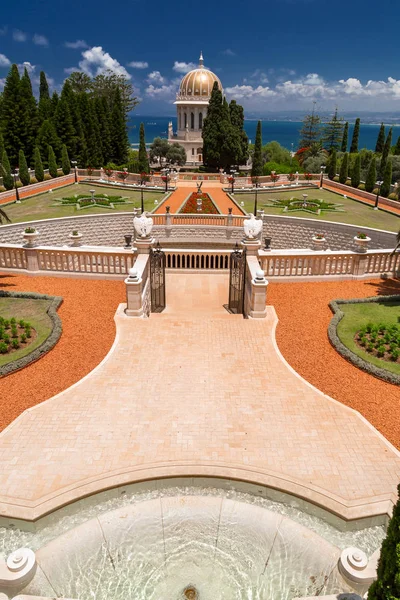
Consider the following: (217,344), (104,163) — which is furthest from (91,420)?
(104,163)

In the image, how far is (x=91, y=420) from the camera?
9.12 metres

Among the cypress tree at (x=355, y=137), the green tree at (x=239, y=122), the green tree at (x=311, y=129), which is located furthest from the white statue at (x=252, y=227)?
the green tree at (x=311, y=129)

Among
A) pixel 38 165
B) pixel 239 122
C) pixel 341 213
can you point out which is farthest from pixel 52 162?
pixel 341 213

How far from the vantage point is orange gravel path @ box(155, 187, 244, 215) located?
39984mm

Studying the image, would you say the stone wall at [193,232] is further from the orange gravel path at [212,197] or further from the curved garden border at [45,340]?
the curved garden border at [45,340]

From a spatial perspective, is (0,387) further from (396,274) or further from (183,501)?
(396,274)

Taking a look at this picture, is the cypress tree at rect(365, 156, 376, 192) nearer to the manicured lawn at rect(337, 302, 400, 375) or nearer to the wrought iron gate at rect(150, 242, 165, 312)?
the manicured lawn at rect(337, 302, 400, 375)

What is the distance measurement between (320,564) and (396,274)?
49.5ft

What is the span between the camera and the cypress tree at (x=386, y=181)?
4650 centimetres

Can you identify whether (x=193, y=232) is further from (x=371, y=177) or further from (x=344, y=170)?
(x=344, y=170)

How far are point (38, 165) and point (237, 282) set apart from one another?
4284 centimetres

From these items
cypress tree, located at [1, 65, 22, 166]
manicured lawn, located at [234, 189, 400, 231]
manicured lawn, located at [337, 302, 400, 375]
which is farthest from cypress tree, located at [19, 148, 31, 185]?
manicured lawn, located at [337, 302, 400, 375]

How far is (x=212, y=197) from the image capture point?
47688 mm

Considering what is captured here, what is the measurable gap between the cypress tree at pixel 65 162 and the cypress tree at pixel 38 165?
4117 millimetres
